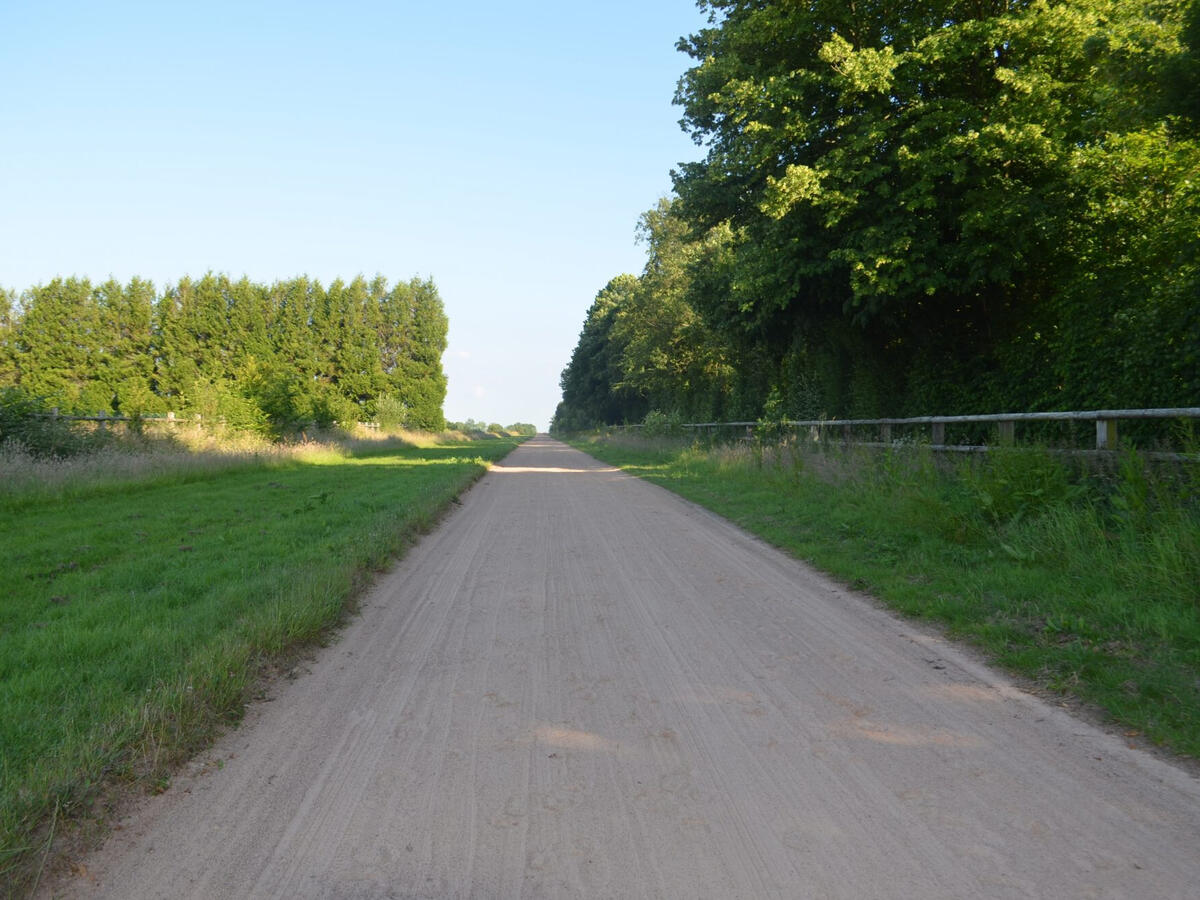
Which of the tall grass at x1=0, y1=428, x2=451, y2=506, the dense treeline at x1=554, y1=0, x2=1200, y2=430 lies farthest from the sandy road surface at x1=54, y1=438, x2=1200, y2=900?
the tall grass at x1=0, y1=428, x2=451, y2=506

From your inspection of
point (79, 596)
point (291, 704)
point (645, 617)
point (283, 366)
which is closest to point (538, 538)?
point (645, 617)

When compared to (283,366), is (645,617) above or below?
below

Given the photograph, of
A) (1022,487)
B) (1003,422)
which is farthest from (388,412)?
(1022,487)

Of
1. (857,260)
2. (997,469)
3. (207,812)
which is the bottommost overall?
(207,812)

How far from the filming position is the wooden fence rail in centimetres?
718

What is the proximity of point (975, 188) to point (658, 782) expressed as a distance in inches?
451

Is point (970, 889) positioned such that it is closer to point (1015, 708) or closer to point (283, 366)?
point (1015, 708)

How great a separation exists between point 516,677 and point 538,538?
545 cm

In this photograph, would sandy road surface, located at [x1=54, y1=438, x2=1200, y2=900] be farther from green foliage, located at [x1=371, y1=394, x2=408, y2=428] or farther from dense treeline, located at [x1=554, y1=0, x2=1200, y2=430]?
green foliage, located at [x1=371, y1=394, x2=408, y2=428]

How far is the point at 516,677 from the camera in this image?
15.2 ft

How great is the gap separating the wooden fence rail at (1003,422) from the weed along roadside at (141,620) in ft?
25.9

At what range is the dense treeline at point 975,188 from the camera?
8438mm

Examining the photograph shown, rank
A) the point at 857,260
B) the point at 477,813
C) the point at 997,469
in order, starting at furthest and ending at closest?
1. the point at 857,260
2. the point at 997,469
3. the point at 477,813

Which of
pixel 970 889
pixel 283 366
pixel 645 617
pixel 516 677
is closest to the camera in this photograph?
pixel 970 889
